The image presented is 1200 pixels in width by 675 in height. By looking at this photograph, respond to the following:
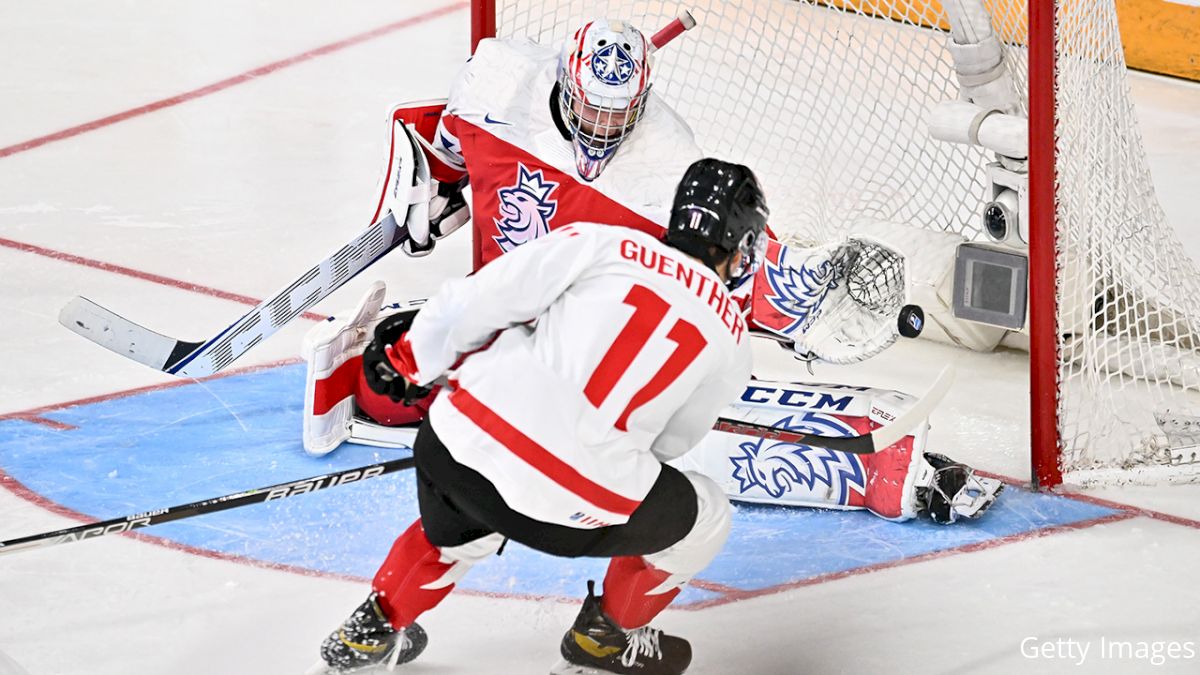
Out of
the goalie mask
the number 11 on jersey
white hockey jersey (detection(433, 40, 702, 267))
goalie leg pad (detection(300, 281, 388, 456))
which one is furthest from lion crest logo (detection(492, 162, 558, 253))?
the number 11 on jersey

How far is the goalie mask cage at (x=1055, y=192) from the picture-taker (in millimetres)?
3088

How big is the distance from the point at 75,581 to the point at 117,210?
2097 mm

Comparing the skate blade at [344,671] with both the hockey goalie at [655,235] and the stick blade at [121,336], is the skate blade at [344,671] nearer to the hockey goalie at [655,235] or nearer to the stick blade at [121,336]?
the hockey goalie at [655,235]

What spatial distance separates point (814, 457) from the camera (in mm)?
3148

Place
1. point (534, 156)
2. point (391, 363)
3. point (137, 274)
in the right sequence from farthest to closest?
point (137, 274), point (534, 156), point (391, 363)

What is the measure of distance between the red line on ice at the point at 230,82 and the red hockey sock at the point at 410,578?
3.15 meters

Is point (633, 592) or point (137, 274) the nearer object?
point (633, 592)

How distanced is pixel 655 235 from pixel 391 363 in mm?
895

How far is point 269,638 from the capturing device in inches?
108

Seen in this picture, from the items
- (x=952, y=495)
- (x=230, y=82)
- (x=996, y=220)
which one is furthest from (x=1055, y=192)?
(x=230, y=82)

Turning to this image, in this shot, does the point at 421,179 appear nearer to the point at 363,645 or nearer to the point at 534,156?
the point at 534,156

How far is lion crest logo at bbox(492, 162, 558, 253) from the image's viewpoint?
10.8 ft

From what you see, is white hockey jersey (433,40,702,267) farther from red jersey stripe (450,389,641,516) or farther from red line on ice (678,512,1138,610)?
red jersey stripe (450,389,641,516)
